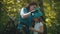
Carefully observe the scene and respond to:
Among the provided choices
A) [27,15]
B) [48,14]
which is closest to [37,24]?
[27,15]

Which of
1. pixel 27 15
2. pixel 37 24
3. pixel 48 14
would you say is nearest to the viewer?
pixel 27 15

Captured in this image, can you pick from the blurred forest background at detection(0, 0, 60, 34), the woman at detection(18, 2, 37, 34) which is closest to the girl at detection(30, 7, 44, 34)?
the woman at detection(18, 2, 37, 34)

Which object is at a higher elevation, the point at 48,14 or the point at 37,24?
the point at 48,14

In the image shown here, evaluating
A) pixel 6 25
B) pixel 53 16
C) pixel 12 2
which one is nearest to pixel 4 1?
pixel 12 2

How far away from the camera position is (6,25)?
7.25 meters

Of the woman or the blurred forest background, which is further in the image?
the blurred forest background

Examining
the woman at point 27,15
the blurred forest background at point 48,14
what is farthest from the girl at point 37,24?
the blurred forest background at point 48,14

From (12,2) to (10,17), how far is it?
1.57 ft

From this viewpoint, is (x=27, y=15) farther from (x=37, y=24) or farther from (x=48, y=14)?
(x=48, y=14)

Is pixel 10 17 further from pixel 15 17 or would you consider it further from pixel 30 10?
pixel 30 10

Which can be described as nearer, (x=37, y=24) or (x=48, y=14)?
(x=37, y=24)

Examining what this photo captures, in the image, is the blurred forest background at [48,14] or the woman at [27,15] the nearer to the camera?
the woman at [27,15]

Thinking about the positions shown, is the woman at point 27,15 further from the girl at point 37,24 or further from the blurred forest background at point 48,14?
the blurred forest background at point 48,14

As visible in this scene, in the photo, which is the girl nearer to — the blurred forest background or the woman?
the woman
